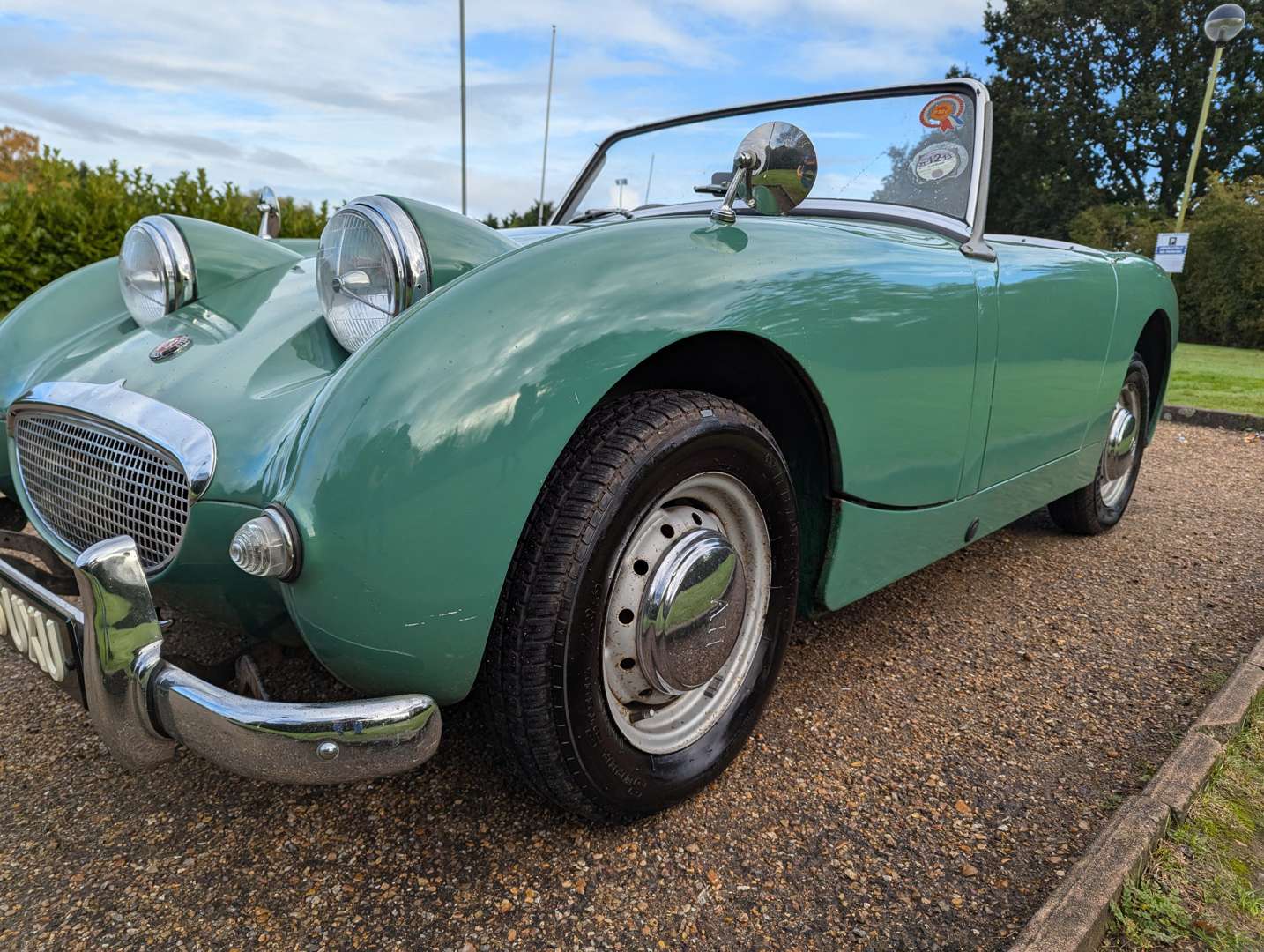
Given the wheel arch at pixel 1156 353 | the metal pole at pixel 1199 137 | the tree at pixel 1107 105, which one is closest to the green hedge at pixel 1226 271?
the metal pole at pixel 1199 137

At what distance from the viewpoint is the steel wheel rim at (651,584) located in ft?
4.89

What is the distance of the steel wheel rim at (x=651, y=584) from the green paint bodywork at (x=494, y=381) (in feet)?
0.69

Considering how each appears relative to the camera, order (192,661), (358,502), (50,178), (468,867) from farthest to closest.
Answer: (50,178) → (468,867) → (192,661) → (358,502)

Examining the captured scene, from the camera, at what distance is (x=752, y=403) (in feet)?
5.79

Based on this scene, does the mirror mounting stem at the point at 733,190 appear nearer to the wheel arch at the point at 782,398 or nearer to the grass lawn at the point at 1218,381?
the wheel arch at the point at 782,398

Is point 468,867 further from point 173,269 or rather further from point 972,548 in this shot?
point 972,548

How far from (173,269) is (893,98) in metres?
2.05

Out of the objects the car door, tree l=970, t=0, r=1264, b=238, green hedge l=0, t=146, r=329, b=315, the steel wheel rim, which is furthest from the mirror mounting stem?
tree l=970, t=0, r=1264, b=238

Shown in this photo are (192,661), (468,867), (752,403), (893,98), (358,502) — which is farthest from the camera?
(893,98)

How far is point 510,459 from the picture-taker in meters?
1.24

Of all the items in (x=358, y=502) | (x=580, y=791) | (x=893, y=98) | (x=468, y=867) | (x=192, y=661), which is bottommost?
(x=468, y=867)

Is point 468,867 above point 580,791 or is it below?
below

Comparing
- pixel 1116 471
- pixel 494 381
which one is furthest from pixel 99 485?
pixel 1116 471

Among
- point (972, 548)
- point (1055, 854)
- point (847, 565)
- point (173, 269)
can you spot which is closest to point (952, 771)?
point (1055, 854)
